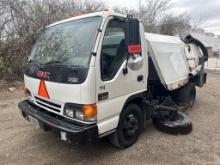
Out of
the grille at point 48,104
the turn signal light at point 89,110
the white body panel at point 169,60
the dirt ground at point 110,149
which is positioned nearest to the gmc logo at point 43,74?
the grille at point 48,104

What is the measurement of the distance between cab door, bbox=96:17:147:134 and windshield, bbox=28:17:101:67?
19 centimetres

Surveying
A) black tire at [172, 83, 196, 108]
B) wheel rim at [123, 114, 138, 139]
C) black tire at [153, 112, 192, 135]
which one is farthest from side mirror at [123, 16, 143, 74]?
black tire at [172, 83, 196, 108]

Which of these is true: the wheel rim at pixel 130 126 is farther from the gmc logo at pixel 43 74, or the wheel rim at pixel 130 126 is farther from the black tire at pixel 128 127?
the gmc logo at pixel 43 74

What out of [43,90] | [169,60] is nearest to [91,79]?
[43,90]

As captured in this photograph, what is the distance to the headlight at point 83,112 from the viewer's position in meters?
2.98

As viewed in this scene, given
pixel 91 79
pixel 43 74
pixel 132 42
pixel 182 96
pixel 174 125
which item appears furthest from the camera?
pixel 182 96

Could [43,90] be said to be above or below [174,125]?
above

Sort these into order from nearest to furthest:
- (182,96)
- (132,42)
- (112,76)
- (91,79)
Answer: (91,79) < (112,76) < (132,42) < (182,96)

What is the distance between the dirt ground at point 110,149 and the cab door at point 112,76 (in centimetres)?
63

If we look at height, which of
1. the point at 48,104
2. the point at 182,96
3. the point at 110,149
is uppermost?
the point at 48,104

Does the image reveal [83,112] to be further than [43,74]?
No

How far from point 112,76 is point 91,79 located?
45 cm

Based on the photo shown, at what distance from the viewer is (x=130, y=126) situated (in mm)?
3848

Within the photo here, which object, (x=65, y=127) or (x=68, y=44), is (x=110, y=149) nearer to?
(x=65, y=127)
